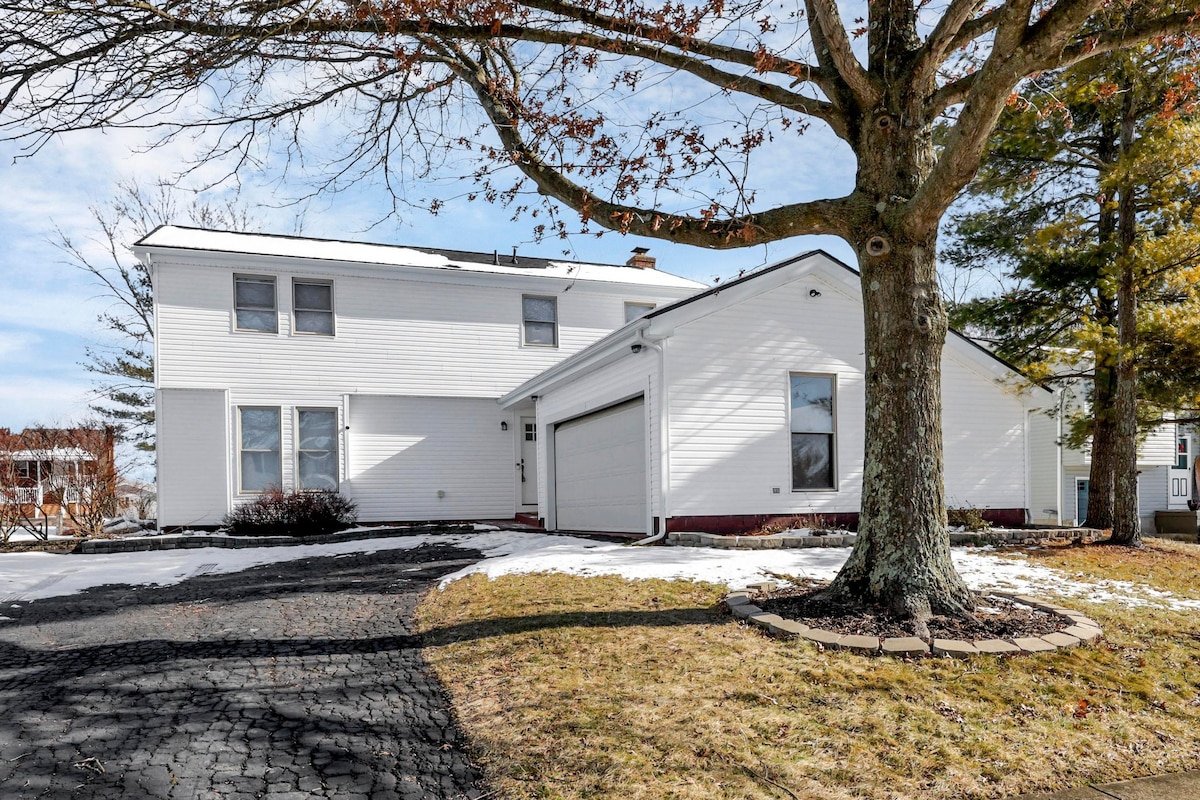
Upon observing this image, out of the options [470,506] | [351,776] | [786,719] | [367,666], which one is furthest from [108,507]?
[786,719]

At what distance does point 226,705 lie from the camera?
437 centimetres

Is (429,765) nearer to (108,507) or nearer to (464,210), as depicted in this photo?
(464,210)

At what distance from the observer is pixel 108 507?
15.6 meters

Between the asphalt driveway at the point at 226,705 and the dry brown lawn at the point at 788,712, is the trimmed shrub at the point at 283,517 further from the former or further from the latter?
the dry brown lawn at the point at 788,712

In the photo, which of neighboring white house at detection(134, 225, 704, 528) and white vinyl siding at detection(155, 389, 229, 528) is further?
neighboring white house at detection(134, 225, 704, 528)

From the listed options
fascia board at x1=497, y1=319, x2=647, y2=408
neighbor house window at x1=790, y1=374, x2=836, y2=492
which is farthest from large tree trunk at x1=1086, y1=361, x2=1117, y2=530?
fascia board at x1=497, y1=319, x2=647, y2=408

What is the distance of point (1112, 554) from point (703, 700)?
8181mm

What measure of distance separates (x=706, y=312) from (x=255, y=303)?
9.79 m

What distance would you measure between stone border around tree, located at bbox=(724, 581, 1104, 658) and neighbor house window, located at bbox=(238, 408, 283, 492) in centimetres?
1253

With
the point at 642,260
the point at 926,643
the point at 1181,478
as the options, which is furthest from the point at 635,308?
the point at 1181,478

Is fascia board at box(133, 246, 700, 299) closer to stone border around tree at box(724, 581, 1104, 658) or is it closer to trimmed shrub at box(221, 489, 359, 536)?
trimmed shrub at box(221, 489, 359, 536)

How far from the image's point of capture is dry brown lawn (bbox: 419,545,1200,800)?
350 cm

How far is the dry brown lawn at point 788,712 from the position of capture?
350 cm

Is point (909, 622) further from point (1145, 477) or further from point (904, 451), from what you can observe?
point (1145, 477)
